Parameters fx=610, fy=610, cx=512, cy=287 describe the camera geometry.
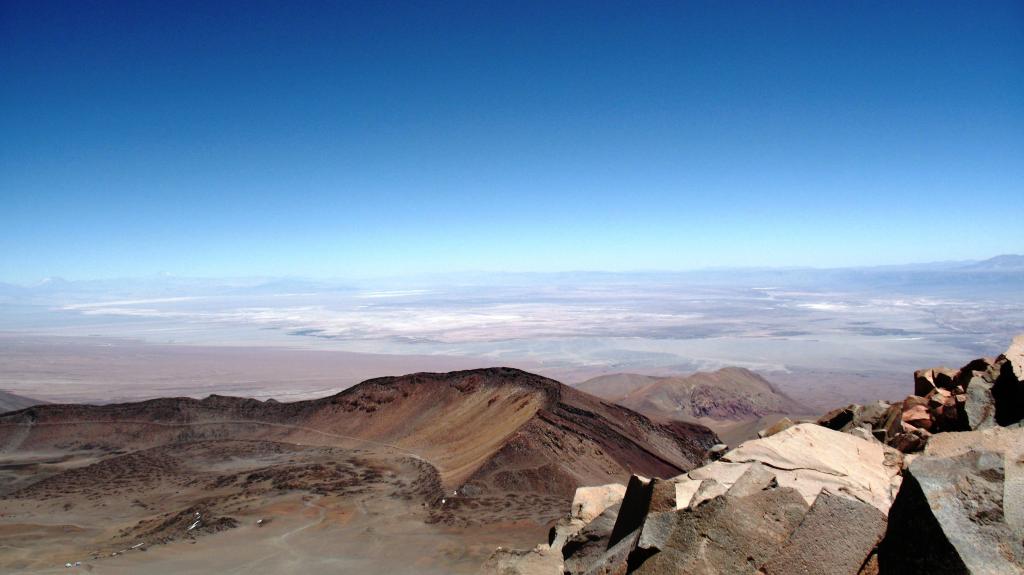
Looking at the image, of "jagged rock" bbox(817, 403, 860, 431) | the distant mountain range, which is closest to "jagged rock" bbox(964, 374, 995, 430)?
"jagged rock" bbox(817, 403, 860, 431)

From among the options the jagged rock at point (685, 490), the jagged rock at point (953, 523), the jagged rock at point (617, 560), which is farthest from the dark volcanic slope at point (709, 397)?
the jagged rock at point (953, 523)

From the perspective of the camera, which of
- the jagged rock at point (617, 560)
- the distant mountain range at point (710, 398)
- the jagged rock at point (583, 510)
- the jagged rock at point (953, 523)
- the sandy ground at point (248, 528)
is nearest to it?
the jagged rock at point (953, 523)

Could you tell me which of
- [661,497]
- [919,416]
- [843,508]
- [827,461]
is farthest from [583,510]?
[919,416]

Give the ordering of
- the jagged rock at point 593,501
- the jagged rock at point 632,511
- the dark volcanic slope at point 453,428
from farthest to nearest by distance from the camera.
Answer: the dark volcanic slope at point 453,428 < the jagged rock at point 593,501 < the jagged rock at point 632,511

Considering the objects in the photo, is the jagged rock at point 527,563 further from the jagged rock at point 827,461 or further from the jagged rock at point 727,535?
the jagged rock at point 727,535

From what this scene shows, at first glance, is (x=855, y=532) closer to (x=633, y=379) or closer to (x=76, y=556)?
(x=76, y=556)

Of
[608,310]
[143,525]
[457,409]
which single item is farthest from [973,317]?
[143,525]

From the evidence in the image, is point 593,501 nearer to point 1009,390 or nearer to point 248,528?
point 1009,390
